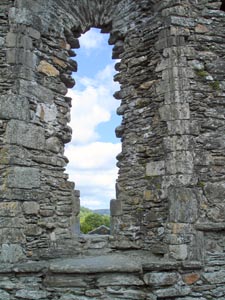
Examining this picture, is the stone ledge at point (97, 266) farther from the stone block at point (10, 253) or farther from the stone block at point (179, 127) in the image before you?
the stone block at point (179, 127)

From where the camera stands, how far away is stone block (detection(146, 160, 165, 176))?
16.9ft

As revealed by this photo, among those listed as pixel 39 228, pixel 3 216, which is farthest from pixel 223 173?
pixel 3 216

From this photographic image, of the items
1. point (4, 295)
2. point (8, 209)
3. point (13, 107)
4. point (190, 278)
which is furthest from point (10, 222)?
point (190, 278)

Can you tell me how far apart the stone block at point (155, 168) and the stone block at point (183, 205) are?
341 millimetres

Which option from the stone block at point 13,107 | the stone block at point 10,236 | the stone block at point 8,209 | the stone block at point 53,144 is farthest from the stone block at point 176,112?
the stone block at point 10,236

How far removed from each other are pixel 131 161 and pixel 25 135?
166cm

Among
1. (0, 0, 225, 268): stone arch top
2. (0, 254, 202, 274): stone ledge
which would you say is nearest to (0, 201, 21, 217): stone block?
(0, 0, 225, 268): stone arch top

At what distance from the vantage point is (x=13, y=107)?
5.07 meters

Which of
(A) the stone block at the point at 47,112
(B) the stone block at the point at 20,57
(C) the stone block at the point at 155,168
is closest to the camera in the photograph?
(C) the stone block at the point at 155,168

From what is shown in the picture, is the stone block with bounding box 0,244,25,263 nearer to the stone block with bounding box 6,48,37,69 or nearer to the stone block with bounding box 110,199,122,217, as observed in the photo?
the stone block with bounding box 110,199,122,217

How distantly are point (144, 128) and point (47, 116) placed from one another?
4.94 ft

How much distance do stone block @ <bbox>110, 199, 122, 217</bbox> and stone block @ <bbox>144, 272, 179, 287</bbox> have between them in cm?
125

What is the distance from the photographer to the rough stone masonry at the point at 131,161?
15.2 feet

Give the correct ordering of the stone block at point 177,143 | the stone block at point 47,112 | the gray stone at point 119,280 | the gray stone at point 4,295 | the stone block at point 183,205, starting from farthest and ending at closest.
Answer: the stone block at point 47,112
the stone block at point 177,143
the stone block at point 183,205
the gray stone at point 4,295
the gray stone at point 119,280
